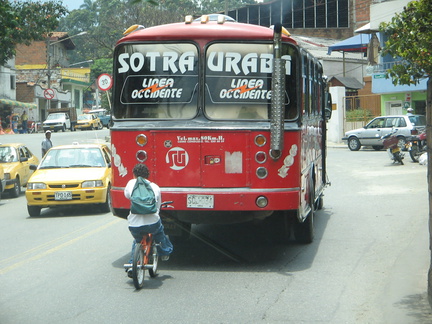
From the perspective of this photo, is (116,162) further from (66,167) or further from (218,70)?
(66,167)

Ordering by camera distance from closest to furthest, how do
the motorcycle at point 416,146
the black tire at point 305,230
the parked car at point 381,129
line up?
the black tire at point 305,230
the motorcycle at point 416,146
the parked car at point 381,129

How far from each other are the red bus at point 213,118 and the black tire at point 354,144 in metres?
25.2

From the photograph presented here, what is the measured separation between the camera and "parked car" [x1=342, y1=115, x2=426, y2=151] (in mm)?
31500

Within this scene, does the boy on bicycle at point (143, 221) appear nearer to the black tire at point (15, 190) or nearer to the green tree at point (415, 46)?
the green tree at point (415, 46)

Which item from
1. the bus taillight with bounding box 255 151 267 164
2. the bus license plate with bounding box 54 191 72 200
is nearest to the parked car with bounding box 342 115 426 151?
the bus license plate with bounding box 54 191 72 200

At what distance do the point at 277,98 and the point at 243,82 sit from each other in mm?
512

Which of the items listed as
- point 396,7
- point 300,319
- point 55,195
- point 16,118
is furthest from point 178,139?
point 16,118

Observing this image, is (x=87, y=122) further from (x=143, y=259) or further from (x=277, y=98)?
(x=143, y=259)

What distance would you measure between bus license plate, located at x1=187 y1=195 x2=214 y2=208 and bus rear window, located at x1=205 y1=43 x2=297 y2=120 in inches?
39.7

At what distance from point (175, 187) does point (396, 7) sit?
33.9 metres

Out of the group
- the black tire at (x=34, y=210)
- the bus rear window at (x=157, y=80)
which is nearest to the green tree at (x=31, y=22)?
the black tire at (x=34, y=210)

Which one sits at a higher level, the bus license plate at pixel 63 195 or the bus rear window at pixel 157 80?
the bus rear window at pixel 157 80

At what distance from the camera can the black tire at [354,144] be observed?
3416cm

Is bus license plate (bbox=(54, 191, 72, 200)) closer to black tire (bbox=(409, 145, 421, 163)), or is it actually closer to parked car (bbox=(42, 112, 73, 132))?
black tire (bbox=(409, 145, 421, 163))
